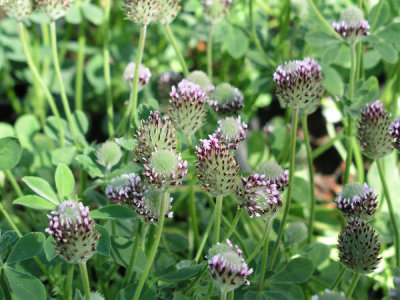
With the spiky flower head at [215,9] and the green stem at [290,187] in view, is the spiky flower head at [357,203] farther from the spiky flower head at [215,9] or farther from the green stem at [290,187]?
the spiky flower head at [215,9]

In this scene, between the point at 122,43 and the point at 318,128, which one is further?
the point at 318,128

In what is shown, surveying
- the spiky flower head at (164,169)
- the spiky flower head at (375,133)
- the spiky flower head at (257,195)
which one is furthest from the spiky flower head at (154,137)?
the spiky flower head at (375,133)

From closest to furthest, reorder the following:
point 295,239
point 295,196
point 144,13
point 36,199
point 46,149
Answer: point 36,199, point 144,13, point 295,239, point 295,196, point 46,149

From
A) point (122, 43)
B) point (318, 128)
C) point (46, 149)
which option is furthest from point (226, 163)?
point (318, 128)

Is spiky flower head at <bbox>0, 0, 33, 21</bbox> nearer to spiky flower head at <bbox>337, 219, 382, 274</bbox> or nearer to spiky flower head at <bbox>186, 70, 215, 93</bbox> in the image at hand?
spiky flower head at <bbox>186, 70, 215, 93</bbox>

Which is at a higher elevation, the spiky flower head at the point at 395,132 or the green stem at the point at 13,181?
the spiky flower head at the point at 395,132

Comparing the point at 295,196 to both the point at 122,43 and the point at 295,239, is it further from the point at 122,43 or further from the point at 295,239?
the point at 122,43

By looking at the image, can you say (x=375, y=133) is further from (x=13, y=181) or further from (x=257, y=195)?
(x=13, y=181)
